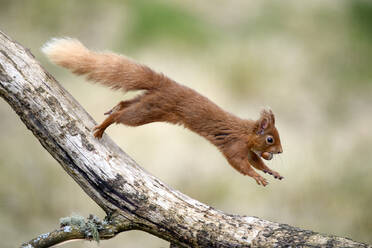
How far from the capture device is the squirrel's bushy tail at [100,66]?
311cm

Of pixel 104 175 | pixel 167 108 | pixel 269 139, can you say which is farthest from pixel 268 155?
pixel 104 175

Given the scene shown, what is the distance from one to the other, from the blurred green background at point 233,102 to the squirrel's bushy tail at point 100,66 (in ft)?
6.77

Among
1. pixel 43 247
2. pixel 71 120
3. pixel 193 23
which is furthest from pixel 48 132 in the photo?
pixel 193 23

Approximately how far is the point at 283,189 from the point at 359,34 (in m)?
2.00

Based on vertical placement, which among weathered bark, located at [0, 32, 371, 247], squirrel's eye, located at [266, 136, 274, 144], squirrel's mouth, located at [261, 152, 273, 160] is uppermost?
squirrel's eye, located at [266, 136, 274, 144]

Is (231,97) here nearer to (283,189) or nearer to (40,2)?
(283,189)

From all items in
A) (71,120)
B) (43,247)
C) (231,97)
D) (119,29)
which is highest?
(119,29)

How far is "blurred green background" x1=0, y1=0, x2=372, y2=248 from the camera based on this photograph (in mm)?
Result: 5180

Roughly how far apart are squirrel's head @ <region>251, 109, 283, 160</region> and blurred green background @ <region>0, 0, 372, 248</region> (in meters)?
1.85

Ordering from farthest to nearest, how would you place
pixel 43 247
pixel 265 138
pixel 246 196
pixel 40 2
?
pixel 40 2, pixel 246 196, pixel 265 138, pixel 43 247

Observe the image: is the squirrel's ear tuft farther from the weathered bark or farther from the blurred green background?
the blurred green background

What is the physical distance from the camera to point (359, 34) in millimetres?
5559

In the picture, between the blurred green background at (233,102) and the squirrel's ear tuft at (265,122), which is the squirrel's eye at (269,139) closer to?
the squirrel's ear tuft at (265,122)

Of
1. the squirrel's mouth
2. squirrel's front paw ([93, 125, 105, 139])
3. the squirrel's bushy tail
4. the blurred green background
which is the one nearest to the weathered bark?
squirrel's front paw ([93, 125, 105, 139])
